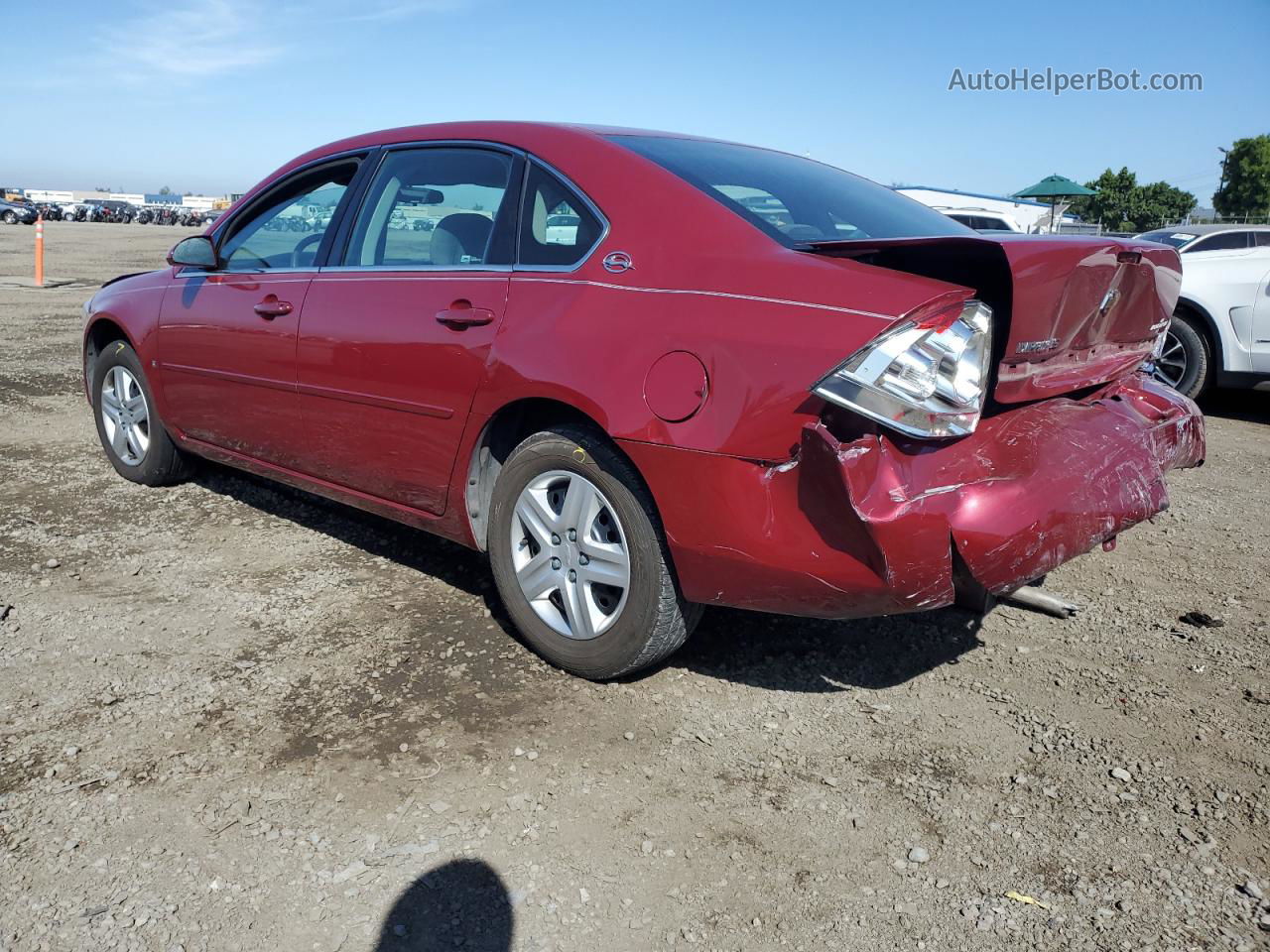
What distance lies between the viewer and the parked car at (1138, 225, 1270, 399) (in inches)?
303

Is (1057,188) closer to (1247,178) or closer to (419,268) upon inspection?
(419,268)

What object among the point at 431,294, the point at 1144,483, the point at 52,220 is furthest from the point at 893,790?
the point at 52,220

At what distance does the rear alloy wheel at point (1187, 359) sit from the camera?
7918 mm

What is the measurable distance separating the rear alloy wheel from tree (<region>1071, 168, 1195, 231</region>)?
70.2 m

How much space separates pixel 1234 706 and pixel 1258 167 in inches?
3025

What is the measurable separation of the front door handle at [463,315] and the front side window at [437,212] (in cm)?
16

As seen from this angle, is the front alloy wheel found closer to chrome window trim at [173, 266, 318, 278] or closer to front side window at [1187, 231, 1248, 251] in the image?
chrome window trim at [173, 266, 318, 278]

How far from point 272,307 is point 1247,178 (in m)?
78.0

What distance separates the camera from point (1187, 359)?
26.2 ft

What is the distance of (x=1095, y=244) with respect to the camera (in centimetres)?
278

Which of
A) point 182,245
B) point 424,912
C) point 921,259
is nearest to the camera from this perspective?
point 424,912

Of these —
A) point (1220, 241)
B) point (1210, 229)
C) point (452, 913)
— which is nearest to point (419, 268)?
point (452, 913)

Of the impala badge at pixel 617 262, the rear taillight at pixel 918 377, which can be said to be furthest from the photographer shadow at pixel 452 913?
the impala badge at pixel 617 262

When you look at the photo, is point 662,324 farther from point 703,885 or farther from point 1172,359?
point 1172,359
